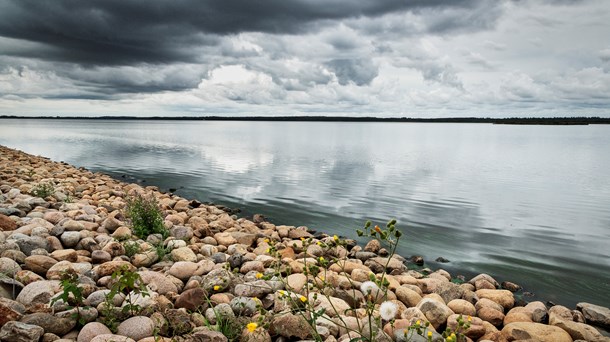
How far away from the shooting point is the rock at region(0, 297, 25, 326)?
3656 millimetres

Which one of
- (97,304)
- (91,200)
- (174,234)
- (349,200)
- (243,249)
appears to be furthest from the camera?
(349,200)

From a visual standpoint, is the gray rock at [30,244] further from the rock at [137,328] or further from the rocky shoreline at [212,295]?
the rock at [137,328]

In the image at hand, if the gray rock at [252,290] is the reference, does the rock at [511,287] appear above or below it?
below

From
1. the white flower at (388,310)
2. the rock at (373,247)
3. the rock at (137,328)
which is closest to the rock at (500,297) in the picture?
the rock at (373,247)

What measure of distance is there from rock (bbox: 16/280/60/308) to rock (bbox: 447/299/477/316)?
202 inches

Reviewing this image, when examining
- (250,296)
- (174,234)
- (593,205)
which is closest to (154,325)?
(250,296)

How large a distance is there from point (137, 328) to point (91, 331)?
16.0 inches

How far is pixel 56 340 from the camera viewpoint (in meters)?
3.62

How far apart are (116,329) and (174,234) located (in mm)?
4243

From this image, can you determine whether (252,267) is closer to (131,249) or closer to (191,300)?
(191,300)

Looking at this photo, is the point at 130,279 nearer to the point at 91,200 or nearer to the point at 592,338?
the point at 592,338

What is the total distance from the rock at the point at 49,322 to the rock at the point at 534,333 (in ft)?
16.3

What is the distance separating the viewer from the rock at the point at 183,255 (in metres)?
6.35

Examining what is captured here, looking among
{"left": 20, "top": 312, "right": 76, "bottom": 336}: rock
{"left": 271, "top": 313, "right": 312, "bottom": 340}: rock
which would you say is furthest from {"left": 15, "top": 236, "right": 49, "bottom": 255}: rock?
{"left": 271, "top": 313, "right": 312, "bottom": 340}: rock
